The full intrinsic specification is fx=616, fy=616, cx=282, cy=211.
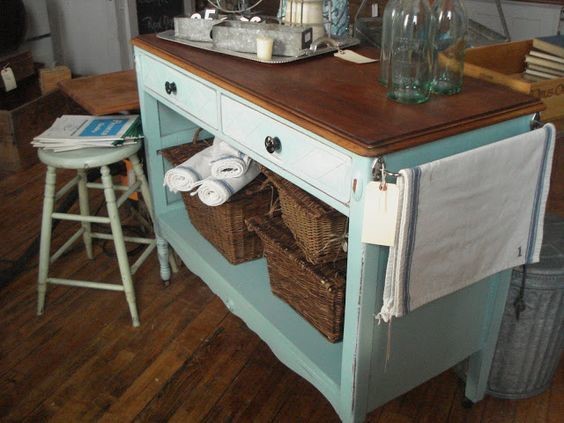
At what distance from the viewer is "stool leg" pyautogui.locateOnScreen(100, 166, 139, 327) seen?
6.51 ft

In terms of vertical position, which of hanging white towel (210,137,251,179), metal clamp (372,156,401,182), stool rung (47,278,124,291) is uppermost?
metal clamp (372,156,401,182)

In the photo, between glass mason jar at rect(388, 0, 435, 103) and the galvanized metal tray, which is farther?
the galvanized metal tray

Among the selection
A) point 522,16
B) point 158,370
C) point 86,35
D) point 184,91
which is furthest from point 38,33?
point 522,16

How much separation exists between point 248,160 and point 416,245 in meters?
0.79

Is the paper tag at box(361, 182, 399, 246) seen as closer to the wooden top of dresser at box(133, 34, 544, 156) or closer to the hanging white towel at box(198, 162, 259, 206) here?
the wooden top of dresser at box(133, 34, 544, 156)

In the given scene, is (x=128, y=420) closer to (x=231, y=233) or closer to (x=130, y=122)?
(x=231, y=233)

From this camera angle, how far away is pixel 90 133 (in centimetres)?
205

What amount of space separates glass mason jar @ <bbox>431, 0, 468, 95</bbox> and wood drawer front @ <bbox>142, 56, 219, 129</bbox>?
23.0 inches

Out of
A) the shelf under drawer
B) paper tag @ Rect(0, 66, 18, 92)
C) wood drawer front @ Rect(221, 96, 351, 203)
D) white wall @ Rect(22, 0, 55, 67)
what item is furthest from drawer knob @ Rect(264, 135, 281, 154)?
white wall @ Rect(22, 0, 55, 67)

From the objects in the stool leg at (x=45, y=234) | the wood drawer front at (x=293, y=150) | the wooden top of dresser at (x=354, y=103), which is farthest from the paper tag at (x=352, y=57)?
the stool leg at (x=45, y=234)

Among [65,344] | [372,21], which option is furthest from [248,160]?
[65,344]

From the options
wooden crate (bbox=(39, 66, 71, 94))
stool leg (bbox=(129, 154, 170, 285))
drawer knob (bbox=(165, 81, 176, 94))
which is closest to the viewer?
drawer knob (bbox=(165, 81, 176, 94))

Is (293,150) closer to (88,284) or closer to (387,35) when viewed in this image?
(387,35)

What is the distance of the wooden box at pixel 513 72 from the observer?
1.58 m
